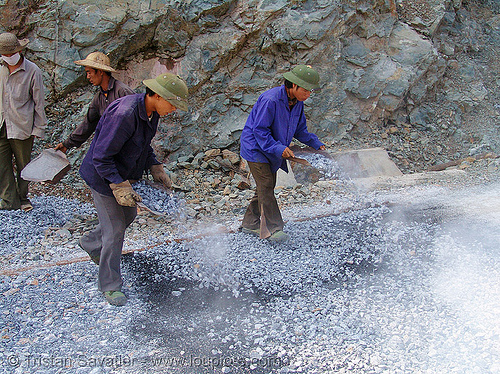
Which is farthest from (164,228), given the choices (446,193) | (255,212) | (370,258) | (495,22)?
(495,22)

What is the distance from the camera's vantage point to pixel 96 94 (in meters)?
4.52

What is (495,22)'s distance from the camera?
1152cm

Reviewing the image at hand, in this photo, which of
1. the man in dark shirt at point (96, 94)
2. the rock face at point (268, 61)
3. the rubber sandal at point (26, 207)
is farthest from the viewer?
the rock face at point (268, 61)

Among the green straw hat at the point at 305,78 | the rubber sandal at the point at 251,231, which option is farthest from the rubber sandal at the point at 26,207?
the green straw hat at the point at 305,78

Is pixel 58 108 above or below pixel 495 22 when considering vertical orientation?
below

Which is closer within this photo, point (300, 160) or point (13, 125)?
point (300, 160)

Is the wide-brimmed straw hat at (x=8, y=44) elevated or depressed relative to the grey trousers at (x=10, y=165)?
elevated

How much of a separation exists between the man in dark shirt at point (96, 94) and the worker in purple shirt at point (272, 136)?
55.9 inches

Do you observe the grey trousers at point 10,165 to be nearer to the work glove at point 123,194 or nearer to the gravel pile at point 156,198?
the gravel pile at point 156,198

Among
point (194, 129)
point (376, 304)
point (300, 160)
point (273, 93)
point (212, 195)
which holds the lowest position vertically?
point (212, 195)

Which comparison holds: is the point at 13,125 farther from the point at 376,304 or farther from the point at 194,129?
the point at 376,304

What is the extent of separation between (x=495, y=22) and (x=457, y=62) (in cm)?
223

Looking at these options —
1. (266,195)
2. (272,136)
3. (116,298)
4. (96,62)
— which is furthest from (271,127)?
(116,298)

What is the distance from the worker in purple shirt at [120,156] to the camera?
10.1ft
